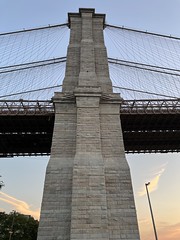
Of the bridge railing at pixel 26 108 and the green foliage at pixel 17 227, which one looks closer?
the bridge railing at pixel 26 108

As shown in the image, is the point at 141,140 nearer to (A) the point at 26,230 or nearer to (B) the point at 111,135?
(B) the point at 111,135

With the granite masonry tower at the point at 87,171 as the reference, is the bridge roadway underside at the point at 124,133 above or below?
above

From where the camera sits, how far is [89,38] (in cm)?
2477

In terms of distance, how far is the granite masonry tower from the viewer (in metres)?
12.8

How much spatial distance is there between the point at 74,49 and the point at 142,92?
10911mm

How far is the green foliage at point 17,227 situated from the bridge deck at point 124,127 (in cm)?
2542

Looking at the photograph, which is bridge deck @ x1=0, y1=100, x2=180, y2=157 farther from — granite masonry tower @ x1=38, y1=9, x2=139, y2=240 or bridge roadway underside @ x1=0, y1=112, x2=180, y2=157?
granite masonry tower @ x1=38, y1=9, x2=139, y2=240

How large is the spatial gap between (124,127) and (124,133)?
158 centimetres

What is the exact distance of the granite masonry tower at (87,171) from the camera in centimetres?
1280

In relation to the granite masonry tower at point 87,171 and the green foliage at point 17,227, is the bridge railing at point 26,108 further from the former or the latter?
the green foliage at point 17,227

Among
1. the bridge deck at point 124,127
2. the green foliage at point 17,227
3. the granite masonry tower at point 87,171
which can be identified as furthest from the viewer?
the green foliage at point 17,227

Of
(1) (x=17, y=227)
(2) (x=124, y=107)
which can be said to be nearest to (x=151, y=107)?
(2) (x=124, y=107)

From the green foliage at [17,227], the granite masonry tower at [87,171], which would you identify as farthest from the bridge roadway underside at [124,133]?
the green foliage at [17,227]

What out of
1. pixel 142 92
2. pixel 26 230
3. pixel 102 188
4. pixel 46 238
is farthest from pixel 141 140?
pixel 26 230
